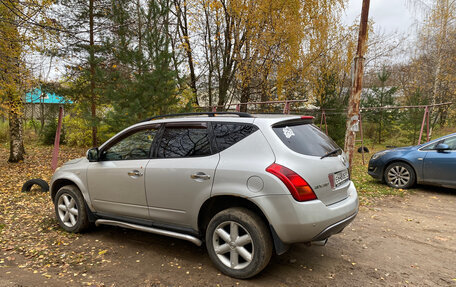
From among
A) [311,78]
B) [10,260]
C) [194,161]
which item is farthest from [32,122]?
[194,161]

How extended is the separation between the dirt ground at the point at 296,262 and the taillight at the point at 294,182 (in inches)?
37.9

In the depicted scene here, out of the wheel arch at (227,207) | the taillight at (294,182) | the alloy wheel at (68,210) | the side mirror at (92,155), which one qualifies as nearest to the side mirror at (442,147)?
the taillight at (294,182)

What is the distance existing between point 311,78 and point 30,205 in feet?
38.8

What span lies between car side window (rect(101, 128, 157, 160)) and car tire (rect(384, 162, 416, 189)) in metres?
6.49

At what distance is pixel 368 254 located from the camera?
366cm

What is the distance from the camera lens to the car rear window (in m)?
3.01

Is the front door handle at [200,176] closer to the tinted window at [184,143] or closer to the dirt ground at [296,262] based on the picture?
the tinted window at [184,143]

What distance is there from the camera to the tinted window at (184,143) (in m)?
3.32

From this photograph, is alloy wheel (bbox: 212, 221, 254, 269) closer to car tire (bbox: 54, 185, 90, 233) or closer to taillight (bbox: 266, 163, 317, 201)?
taillight (bbox: 266, 163, 317, 201)

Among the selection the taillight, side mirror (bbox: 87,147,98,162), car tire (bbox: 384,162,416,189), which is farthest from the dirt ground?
car tire (bbox: 384,162,416,189)

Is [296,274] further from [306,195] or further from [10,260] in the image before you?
[10,260]

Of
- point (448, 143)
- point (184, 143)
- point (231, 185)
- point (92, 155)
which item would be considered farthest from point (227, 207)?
point (448, 143)

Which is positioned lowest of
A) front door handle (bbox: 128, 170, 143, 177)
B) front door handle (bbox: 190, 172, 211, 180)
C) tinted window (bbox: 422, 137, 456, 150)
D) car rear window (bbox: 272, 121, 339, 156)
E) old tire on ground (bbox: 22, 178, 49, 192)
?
old tire on ground (bbox: 22, 178, 49, 192)

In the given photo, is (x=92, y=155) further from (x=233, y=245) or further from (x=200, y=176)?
(x=233, y=245)
